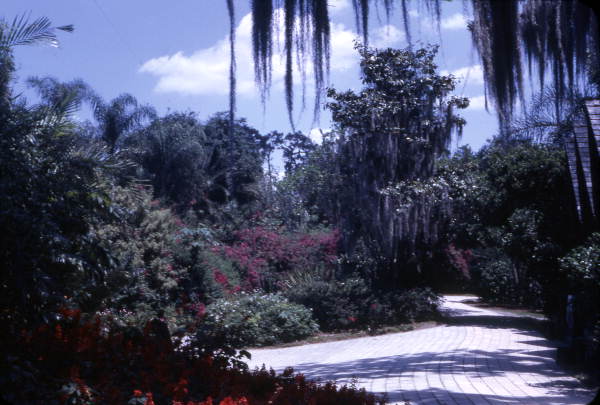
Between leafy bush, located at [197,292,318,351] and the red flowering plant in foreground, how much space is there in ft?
25.1

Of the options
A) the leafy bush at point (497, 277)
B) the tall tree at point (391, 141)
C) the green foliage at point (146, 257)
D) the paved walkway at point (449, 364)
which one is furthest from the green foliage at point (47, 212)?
the leafy bush at point (497, 277)

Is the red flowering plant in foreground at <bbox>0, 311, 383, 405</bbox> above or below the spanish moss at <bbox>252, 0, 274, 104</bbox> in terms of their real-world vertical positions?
below

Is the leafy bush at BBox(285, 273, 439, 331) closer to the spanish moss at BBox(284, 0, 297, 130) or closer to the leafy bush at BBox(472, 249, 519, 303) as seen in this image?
the leafy bush at BBox(472, 249, 519, 303)

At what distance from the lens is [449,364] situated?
34.9ft

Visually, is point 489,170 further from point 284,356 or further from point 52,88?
point 52,88

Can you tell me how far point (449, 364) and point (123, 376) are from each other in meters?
7.24

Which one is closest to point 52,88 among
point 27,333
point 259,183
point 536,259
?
point 27,333

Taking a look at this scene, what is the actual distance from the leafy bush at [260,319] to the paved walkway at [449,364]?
0.62m

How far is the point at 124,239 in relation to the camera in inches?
568

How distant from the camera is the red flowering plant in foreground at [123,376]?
4.22 m

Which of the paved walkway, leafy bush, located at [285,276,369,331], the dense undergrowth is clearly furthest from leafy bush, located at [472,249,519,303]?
leafy bush, located at [285,276,369,331]

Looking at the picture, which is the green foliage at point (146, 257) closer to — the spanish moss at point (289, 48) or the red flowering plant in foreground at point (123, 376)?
the red flowering plant in foreground at point (123, 376)

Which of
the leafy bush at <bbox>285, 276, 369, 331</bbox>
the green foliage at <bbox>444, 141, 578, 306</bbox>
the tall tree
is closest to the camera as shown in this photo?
the green foliage at <bbox>444, 141, 578, 306</bbox>

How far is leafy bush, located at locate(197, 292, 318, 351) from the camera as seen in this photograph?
14.2 m
